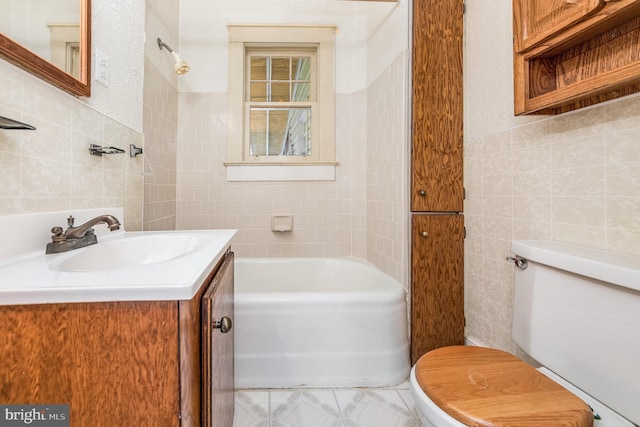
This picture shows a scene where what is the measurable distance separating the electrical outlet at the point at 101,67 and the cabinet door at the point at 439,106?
4.85 feet

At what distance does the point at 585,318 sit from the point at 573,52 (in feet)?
2.94

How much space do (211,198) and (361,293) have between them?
1470 mm

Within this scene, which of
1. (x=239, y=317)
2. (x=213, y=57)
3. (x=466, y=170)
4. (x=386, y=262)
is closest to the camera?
(x=239, y=317)

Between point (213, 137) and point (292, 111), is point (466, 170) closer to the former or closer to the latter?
point (292, 111)

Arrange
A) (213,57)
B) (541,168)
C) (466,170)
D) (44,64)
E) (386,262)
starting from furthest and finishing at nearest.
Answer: (213,57) → (386,262) → (466,170) → (541,168) → (44,64)

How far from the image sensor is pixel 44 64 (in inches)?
32.9

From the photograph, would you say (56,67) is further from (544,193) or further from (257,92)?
Answer: (544,193)

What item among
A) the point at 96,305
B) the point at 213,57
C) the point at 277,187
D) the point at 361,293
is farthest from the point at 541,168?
the point at 213,57

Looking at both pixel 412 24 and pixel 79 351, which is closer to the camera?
pixel 79 351

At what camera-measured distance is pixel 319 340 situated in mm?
1474

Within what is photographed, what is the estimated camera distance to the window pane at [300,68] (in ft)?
8.00

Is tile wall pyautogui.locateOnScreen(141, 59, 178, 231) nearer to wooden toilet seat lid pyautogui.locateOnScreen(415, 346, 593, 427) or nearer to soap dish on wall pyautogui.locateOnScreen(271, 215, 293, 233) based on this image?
soap dish on wall pyautogui.locateOnScreen(271, 215, 293, 233)

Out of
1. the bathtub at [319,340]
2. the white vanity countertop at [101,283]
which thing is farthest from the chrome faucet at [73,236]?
the bathtub at [319,340]

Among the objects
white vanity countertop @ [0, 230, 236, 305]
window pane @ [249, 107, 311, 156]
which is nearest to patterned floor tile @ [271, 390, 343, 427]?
white vanity countertop @ [0, 230, 236, 305]
